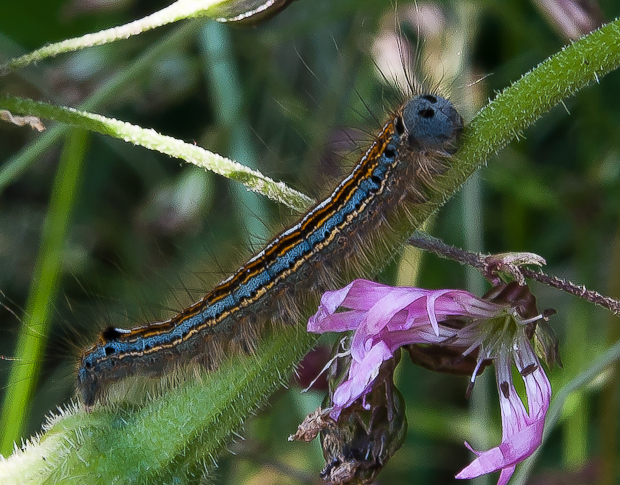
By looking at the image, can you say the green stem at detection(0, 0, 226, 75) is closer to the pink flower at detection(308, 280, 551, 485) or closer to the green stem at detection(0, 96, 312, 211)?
the green stem at detection(0, 96, 312, 211)

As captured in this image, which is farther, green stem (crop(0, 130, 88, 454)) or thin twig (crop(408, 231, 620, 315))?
green stem (crop(0, 130, 88, 454))

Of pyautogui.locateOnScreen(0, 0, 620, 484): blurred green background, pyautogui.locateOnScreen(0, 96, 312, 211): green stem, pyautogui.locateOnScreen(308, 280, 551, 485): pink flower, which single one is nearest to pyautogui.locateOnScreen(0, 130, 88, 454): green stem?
pyautogui.locateOnScreen(0, 0, 620, 484): blurred green background

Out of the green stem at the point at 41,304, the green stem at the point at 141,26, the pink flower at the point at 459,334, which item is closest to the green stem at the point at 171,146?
the green stem at the point at 141,26

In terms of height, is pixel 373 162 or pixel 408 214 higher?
pixel 373 162

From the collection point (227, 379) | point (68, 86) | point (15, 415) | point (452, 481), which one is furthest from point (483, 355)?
point (452, 481)

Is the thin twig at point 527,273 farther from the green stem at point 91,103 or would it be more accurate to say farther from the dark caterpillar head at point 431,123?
the green stem at point 91,103

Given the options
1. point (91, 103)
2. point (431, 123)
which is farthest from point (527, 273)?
point (91, 103)

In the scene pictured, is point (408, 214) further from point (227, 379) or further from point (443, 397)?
point (443, 397)
